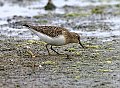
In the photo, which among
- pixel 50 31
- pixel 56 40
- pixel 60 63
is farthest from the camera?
pixel 50 31

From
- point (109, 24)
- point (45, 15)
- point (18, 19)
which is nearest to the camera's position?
point (109, 24)

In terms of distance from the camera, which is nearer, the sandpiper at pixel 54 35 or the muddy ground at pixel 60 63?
the muddy ground at pixel 60 63

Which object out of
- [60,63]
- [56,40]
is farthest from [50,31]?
[60,63]

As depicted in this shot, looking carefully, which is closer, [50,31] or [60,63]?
[60,63]

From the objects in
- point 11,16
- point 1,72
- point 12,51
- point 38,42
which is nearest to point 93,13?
point 11,16

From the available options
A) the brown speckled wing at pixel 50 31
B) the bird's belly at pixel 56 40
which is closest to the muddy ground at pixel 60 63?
the bird's belly at pixel 56 40

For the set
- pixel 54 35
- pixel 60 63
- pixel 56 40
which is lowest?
pixel 60 63

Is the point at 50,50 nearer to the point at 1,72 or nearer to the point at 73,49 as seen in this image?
the point at 73,49

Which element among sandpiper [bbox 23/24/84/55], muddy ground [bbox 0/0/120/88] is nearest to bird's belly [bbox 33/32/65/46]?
sandpiper [bbox 23/24/84/55]

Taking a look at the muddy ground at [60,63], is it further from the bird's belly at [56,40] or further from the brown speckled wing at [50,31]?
Answer: the brown speckled wing at [50,31]

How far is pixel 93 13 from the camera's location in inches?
1044

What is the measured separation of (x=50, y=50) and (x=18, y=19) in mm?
9262

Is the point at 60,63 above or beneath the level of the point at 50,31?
beneath

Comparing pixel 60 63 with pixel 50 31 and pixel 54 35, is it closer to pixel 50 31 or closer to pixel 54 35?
pixel 54 35
